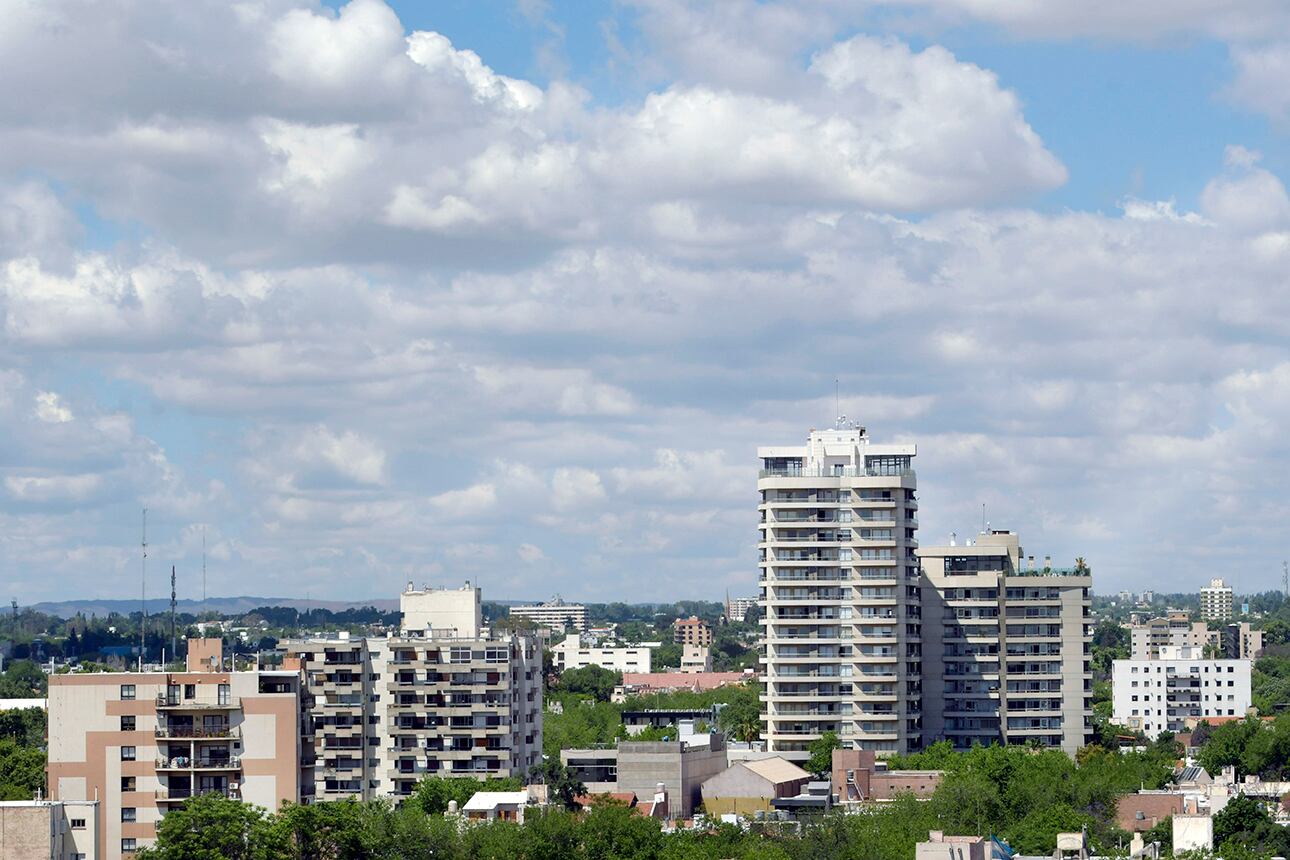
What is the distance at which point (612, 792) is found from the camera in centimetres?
15225

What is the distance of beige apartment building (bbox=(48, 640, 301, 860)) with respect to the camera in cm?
10850

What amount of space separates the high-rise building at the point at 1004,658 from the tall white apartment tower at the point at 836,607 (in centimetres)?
597

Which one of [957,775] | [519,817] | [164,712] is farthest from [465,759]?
[164,712]

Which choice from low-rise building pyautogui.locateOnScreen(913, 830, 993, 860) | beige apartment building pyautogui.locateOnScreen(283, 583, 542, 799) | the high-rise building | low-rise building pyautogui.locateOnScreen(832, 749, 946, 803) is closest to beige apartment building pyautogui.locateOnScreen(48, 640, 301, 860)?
low-rise building pyautogui.locateOnScreen(913, 830, 993, 860)

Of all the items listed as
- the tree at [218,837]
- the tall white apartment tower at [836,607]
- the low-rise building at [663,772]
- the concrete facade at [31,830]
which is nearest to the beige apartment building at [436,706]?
the low-rise building at [663,772]

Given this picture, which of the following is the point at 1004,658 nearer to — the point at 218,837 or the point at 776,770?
the point at 776,770

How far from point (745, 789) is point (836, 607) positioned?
24.8m

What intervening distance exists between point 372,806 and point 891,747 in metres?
58.2

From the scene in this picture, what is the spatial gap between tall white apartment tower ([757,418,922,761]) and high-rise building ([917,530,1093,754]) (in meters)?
5.97

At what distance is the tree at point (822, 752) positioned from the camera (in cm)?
16100

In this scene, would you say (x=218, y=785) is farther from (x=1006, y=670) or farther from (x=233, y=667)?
(x=1006, y=670)

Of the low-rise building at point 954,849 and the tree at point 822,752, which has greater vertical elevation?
the low-rise building at point 954,849

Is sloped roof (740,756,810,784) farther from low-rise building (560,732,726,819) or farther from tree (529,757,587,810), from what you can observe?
tree (529,757,587,810)

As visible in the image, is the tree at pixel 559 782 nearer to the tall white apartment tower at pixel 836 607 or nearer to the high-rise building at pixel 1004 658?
the tall white apartment tower at pixel 836 607
